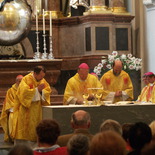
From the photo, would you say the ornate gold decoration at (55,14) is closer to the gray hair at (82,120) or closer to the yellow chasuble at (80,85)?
the yellow chasuble at (80,85)

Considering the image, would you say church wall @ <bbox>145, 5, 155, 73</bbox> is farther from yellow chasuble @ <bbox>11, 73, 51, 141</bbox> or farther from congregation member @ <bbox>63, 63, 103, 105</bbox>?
yellow chasuble @ <bbox>11, 73, 51, 141</bbox>

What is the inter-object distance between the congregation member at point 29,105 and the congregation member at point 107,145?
6624 mm

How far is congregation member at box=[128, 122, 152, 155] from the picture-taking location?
5.23 m

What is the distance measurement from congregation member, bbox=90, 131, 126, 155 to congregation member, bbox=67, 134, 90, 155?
0.61m

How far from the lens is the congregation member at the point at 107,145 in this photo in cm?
433

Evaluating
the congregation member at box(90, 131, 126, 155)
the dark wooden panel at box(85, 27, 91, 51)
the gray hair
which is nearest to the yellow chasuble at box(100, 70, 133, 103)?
the dark wooden panel at box(85, 27, 91, 51)

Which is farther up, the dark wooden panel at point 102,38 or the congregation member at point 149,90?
the dark wooden panel at point 102,38

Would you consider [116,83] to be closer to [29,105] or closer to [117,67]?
[117,67]

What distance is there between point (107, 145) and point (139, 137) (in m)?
0.99

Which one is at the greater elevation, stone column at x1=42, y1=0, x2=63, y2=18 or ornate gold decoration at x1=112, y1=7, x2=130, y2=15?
stone column at x1=42, y1=0, x2=63, y2=18

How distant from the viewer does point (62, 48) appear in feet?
53.7

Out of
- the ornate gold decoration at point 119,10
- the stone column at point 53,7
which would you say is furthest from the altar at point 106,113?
the stone column at point 53,7

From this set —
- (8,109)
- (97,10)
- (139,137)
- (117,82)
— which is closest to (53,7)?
(97,10)

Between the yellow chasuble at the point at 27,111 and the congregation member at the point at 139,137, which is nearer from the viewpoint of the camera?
the congregation member at the point at 139,137
